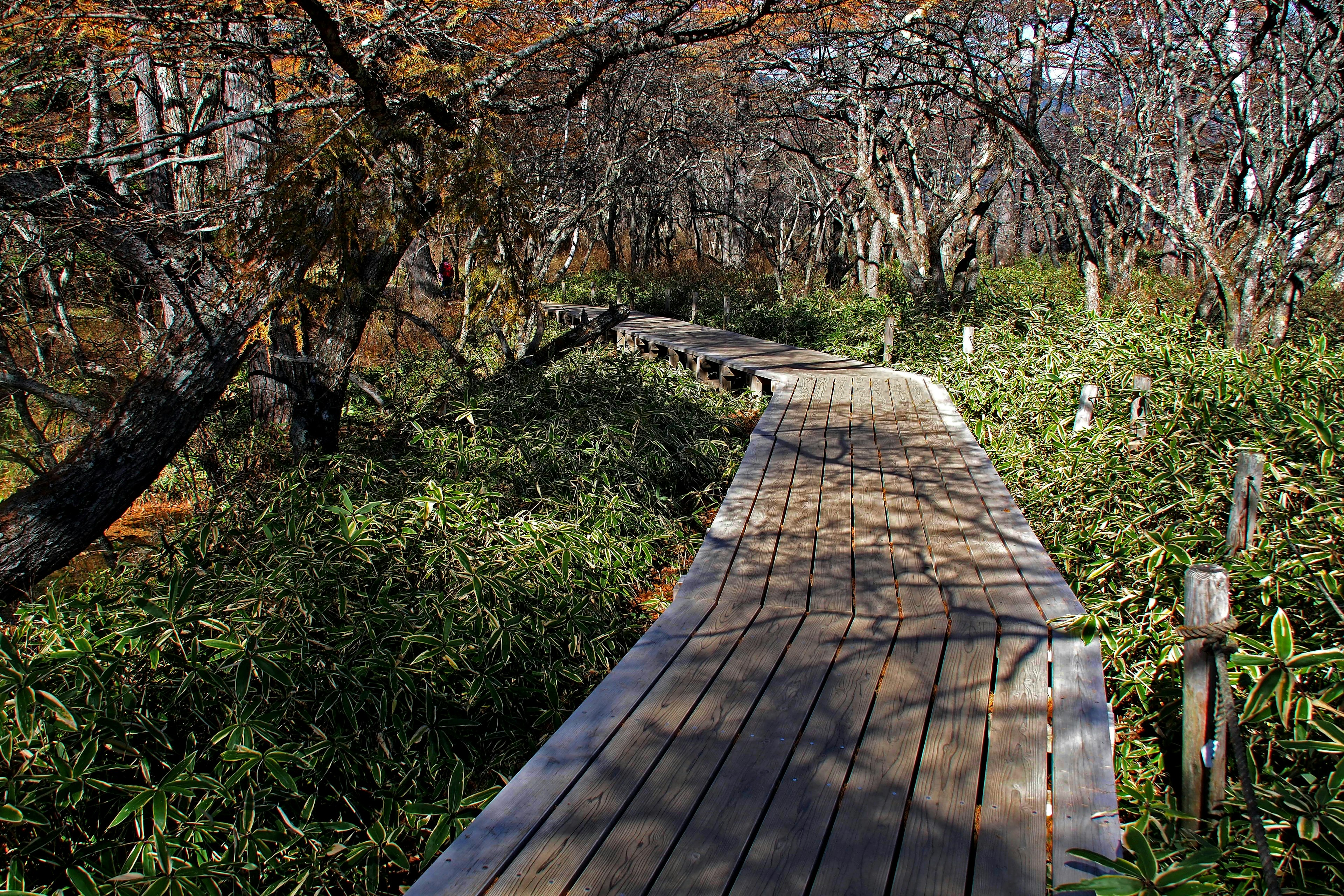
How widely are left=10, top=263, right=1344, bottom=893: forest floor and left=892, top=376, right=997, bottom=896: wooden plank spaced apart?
0.42m

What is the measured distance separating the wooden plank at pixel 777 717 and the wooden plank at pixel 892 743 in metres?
0.21

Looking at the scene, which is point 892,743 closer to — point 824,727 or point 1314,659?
point 824,727

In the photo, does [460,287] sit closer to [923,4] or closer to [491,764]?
[923,4]

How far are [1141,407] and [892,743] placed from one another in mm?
4008

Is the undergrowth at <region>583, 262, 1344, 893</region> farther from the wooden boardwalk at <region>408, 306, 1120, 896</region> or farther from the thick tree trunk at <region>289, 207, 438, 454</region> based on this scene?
the thick tree trunk at <region>289, 207, 438, 454</region>

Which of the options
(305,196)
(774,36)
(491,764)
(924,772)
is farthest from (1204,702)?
(774,36)

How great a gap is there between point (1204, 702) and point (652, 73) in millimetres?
13046

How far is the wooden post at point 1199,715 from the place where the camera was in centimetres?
217

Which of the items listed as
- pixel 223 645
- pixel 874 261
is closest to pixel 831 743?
pixel 223 645

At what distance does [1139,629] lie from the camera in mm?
3387

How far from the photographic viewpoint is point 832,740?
8.02 ft

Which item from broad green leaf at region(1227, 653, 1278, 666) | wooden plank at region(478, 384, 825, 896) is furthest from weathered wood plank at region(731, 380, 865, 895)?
broad green leaf at region(1227, 653, 1278, 666)

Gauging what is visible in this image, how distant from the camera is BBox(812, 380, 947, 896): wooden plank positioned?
6.37 feet

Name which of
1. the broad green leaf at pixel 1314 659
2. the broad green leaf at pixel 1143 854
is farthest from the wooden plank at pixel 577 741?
the broad green leaf at pixel 1314 659
